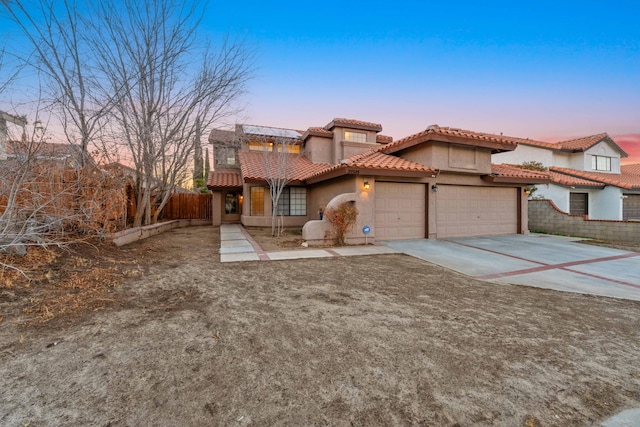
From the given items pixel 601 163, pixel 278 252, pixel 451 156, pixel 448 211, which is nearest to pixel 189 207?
pixel 278 252

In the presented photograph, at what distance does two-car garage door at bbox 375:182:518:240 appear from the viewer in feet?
34.7

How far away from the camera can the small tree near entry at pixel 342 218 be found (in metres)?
9.42

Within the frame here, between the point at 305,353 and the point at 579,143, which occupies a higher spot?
the point at 579,143

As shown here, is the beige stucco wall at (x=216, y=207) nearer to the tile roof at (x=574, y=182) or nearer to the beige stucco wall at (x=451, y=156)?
the beige stucco wall at (x=451, y=156)

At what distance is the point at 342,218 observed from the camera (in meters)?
9.42

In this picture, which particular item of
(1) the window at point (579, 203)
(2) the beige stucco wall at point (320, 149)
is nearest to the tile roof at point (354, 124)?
(2) the beige stucco wall at point (320, 149)

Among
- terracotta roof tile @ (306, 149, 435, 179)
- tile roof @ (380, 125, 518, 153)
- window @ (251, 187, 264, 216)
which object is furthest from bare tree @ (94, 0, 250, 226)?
tile roof @ (380, 125, 518, 153)

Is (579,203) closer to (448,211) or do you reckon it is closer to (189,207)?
(448,211)

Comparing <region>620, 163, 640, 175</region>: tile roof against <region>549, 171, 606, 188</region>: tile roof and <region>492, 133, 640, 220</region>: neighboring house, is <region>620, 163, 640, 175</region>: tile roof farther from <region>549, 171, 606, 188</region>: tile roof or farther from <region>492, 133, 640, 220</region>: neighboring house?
<region>549, 171, 606, 188</region>: tile roof

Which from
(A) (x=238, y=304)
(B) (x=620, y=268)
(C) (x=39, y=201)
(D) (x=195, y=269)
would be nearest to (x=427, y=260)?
(B) (x=620, y=268)

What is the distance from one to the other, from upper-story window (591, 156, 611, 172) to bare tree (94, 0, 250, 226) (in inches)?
A: 1038

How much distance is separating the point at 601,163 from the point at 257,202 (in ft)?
87.7

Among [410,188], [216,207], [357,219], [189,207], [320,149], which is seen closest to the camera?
[357,219]

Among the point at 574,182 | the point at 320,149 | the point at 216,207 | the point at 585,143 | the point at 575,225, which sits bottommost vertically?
the point at 575,225
